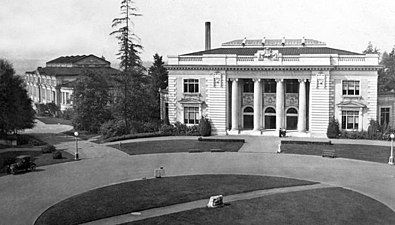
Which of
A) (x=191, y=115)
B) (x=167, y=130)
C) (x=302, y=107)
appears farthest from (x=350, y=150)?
(x=167, y=130)

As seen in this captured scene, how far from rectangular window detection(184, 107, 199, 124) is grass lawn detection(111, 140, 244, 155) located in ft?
24.2

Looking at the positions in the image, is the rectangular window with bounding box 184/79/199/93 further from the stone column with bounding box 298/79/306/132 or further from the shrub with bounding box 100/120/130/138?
the stone column with bounding box 298/79/306/132

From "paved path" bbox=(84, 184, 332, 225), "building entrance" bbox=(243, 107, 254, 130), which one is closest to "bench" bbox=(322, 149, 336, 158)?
"paved path" bbox=(84, 184, 332, 225)

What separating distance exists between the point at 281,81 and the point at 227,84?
6.89m

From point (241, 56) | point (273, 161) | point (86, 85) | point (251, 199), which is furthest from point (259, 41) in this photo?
point (251, 199)

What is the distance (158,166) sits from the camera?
132 feet

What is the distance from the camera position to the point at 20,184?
33219 mm

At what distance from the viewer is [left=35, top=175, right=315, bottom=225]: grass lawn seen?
2572 cm

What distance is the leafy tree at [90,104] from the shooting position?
219 feet

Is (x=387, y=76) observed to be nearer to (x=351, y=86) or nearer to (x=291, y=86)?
(x=351, y=86)

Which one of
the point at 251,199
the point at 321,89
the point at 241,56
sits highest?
the point at 241,56

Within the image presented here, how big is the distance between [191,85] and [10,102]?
22.1m

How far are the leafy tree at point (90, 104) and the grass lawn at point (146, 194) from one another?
3480 centimetres

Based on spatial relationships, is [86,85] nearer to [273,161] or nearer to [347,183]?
[273,161]
